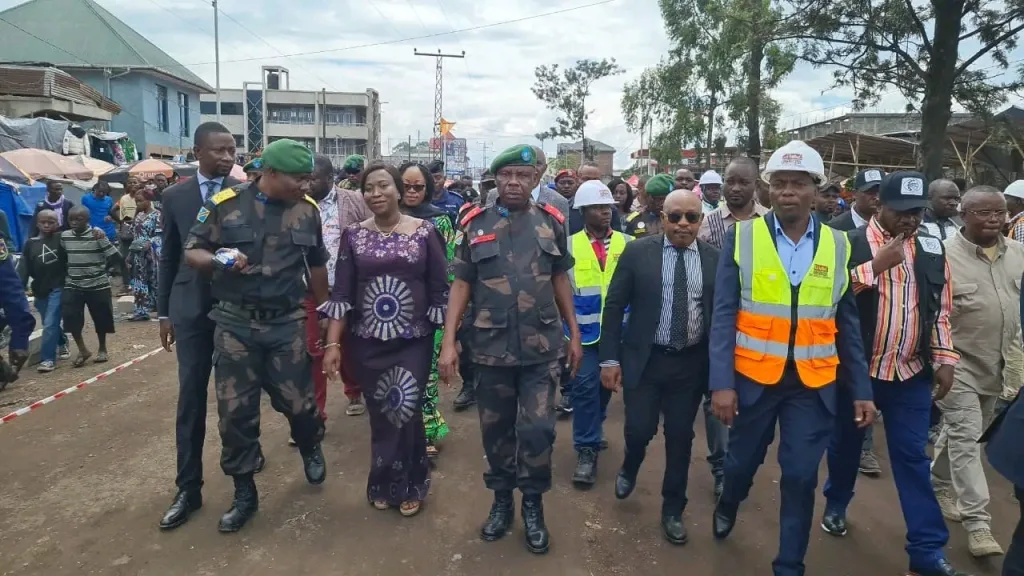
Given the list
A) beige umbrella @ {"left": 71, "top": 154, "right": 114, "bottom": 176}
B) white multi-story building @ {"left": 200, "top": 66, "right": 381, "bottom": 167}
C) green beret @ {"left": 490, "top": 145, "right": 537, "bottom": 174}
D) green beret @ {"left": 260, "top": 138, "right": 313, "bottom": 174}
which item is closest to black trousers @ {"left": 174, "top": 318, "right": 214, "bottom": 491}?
green beret @ {"left": 260, "top": 138, "right": 313, "bottom": 174}

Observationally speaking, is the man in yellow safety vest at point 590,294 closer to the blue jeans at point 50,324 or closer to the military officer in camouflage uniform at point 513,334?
the military officer in camouflage uniform at point 513,334

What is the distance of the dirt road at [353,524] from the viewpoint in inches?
127

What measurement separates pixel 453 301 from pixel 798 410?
175cm

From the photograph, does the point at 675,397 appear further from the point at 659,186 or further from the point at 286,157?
the point at 659,186

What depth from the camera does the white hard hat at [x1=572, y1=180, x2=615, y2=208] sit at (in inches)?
176

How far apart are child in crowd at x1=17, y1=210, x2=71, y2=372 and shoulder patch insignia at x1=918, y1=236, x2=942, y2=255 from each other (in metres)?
7.69

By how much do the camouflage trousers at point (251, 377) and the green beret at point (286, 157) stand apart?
2.66ft

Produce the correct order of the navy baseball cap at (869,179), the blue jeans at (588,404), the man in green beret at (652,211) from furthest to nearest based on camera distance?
the man in green beret at (652,211)
the blue jeans at (588,404)
the navy baseball cap at (869,179)

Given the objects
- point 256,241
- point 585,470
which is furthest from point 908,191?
point 256,241

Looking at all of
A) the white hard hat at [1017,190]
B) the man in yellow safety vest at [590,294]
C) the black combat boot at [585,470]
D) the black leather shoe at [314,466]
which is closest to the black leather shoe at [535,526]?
the black combat boot at [585,470]

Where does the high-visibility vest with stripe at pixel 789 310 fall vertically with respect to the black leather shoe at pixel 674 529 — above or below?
above

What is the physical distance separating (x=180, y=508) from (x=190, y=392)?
624 mm

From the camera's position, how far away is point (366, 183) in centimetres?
371

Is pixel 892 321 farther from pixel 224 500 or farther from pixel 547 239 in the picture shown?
pixel 224 500
